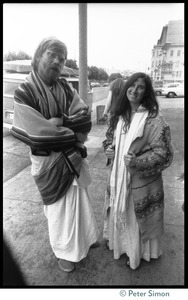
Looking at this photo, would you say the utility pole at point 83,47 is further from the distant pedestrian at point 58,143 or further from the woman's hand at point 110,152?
the woman's hand at point 110,152

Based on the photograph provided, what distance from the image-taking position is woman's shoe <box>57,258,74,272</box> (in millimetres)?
2133

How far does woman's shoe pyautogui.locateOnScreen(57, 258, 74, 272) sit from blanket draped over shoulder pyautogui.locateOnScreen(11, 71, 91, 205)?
1.92 feet

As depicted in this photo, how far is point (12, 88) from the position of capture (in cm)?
657

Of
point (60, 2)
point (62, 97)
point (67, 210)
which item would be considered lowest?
point (67, 210)

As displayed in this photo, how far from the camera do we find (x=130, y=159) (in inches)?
69.4

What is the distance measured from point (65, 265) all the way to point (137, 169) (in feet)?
3.60

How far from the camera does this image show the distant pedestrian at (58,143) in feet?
5.62

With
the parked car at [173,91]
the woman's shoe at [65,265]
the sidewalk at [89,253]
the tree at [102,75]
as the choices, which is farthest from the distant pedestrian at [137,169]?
the tree at [102,75]

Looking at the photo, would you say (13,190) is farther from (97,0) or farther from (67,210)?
(97,0)

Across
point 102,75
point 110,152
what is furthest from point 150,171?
point 102,75

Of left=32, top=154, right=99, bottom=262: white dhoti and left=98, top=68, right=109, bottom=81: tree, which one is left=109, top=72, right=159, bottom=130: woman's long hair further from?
left=98, top=68, right=109, bottom=81: tree

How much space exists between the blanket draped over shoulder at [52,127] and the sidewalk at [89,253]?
2.24 feet

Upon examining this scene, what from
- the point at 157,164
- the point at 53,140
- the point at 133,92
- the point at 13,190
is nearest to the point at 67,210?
the point at 53,140
